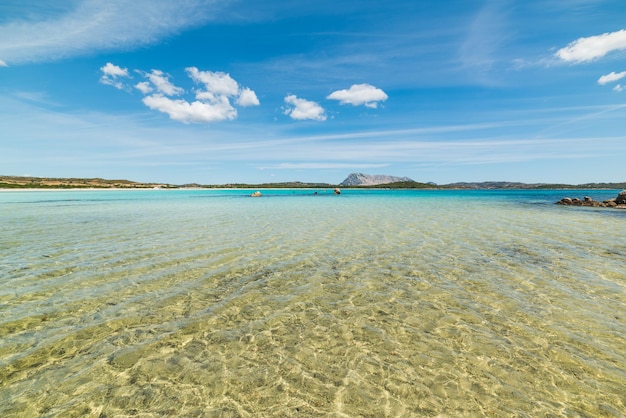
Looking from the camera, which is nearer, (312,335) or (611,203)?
(312,335)

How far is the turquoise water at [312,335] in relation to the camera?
558 centimetres

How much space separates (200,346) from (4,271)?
508 inches

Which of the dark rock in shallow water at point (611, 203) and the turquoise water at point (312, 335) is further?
the dark rock in shallow water at point (611, 203)

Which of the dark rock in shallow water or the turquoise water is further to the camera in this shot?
the dark rock in shallow water

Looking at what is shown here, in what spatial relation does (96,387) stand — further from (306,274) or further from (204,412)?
(306,274)

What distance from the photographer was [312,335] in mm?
7934

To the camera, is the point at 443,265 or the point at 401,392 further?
the point at 443,265

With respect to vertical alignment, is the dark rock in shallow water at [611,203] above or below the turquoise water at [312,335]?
above

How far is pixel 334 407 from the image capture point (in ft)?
17.8

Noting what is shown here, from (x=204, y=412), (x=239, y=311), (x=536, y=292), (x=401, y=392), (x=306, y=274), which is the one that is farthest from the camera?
(x=306, y=274)

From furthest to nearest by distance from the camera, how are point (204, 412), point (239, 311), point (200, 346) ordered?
point (239, 311) → point (200, 346) → point (204, 412)

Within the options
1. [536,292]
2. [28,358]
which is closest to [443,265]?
[536,292]

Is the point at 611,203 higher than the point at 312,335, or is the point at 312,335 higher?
the point at 611,203

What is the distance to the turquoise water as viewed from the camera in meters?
5.58
